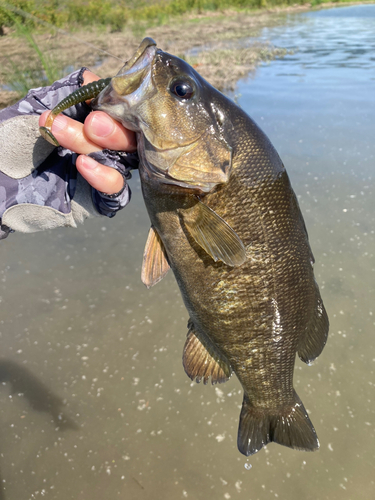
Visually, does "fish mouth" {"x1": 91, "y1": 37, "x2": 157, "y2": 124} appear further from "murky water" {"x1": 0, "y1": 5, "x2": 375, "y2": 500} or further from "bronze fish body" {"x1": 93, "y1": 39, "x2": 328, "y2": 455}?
"murky water" {"x1": 0, "y1": 5, "x2": 375, "y2": 500}

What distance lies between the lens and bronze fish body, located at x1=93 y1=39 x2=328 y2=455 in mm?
1331

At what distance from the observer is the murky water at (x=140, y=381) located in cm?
237

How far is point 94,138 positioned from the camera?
138 centimetres

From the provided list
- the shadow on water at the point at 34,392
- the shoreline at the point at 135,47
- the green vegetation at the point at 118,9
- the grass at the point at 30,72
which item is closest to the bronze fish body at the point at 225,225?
the shadow on water at the point at 34,392

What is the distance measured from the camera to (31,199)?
6.50ft

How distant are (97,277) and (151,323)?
907 mm

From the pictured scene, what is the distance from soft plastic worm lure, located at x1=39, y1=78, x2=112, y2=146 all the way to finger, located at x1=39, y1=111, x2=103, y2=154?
0.08 ft

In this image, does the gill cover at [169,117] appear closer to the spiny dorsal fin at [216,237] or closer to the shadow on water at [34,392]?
the spiny dorsal fin at [216,237]

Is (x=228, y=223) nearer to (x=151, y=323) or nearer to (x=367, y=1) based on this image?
(x=151, y=323)

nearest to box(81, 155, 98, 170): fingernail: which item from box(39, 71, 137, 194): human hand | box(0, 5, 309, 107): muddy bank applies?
box(39, 71, 137, 194): human hand

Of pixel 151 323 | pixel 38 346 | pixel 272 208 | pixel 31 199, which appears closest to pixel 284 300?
pixel 272 208

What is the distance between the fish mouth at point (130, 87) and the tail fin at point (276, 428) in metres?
1.48

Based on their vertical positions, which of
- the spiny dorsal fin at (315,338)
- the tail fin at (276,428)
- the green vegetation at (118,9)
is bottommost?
the tail fin at (276,428)

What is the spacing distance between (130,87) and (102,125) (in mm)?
177
